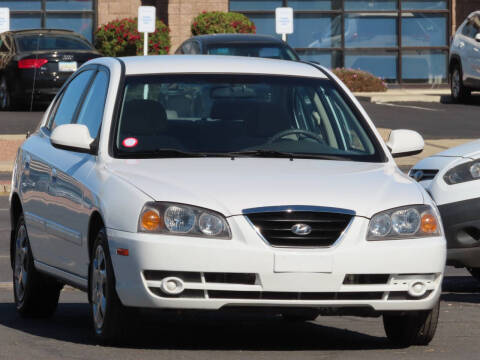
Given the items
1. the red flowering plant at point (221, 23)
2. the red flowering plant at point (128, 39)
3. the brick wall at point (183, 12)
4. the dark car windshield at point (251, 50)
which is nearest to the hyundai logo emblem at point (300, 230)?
the dark car windshield at point (251, 50)

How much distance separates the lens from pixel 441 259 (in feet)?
24.9

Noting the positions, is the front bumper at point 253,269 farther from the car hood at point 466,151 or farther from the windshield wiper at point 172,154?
the car hood at point 466,151

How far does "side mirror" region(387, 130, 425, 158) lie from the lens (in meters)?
8.43

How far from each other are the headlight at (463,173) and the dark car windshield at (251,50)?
51.8 feet

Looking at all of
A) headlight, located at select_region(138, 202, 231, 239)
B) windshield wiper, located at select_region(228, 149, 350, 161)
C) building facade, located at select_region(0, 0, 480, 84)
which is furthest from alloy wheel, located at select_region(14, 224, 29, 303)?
building facade, located at select_region(0, 0, 480, 84)

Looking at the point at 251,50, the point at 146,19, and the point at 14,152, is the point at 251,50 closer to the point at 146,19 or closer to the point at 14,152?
the point at 14,152

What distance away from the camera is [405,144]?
8.45 meters

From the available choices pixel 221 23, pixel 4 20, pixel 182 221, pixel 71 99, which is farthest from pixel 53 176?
pixel 221 23

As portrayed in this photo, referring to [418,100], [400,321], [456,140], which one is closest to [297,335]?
[400,321]

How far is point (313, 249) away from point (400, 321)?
0.96 metres

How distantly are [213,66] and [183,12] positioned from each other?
30.9 metres

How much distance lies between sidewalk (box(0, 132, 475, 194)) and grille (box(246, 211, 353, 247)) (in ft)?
39.6

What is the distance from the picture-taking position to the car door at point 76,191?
8.09 m

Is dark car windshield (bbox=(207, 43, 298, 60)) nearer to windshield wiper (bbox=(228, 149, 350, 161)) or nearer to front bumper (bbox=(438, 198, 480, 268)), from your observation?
front bumper (bbox=(438, 198, 480, 268))
